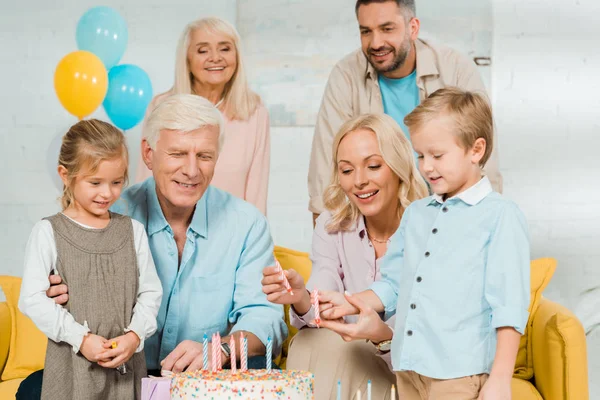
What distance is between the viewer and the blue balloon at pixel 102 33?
4223 mm

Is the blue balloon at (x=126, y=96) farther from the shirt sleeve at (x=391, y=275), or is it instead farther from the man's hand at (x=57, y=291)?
the shirt sleeve at (x=391, y=275)

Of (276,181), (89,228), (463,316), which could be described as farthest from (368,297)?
(276,181)

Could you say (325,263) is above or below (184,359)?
above

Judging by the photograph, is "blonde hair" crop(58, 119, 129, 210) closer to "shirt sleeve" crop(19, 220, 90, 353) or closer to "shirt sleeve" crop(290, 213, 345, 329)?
"shirt sleeve" crop(19, 220, 90, 353)

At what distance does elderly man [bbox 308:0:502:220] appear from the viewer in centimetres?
363

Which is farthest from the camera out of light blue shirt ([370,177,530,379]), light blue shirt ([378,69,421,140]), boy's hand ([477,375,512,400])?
light blue shirt ([378,69,421,140])

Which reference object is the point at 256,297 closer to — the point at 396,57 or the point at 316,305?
→ the point at 316,305

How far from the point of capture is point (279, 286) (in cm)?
206

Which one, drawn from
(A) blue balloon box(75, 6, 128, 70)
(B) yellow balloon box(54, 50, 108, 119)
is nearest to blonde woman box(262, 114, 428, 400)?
(B) yellow balloon box(54, 50, 108, 119)

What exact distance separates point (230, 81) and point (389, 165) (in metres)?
1.28

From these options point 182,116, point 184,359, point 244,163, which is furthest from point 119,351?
point 244,163

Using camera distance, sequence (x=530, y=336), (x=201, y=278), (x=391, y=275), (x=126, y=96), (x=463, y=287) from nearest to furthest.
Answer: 1. (x=463, y=287)
2. (x=391, y=275)
3. (x=201, y=278)
4. (x=530, y=336)
5. (x=126, y=96)

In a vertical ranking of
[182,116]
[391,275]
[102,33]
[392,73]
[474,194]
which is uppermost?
[102,33]

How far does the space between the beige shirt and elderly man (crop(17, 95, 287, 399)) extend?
1.06m
